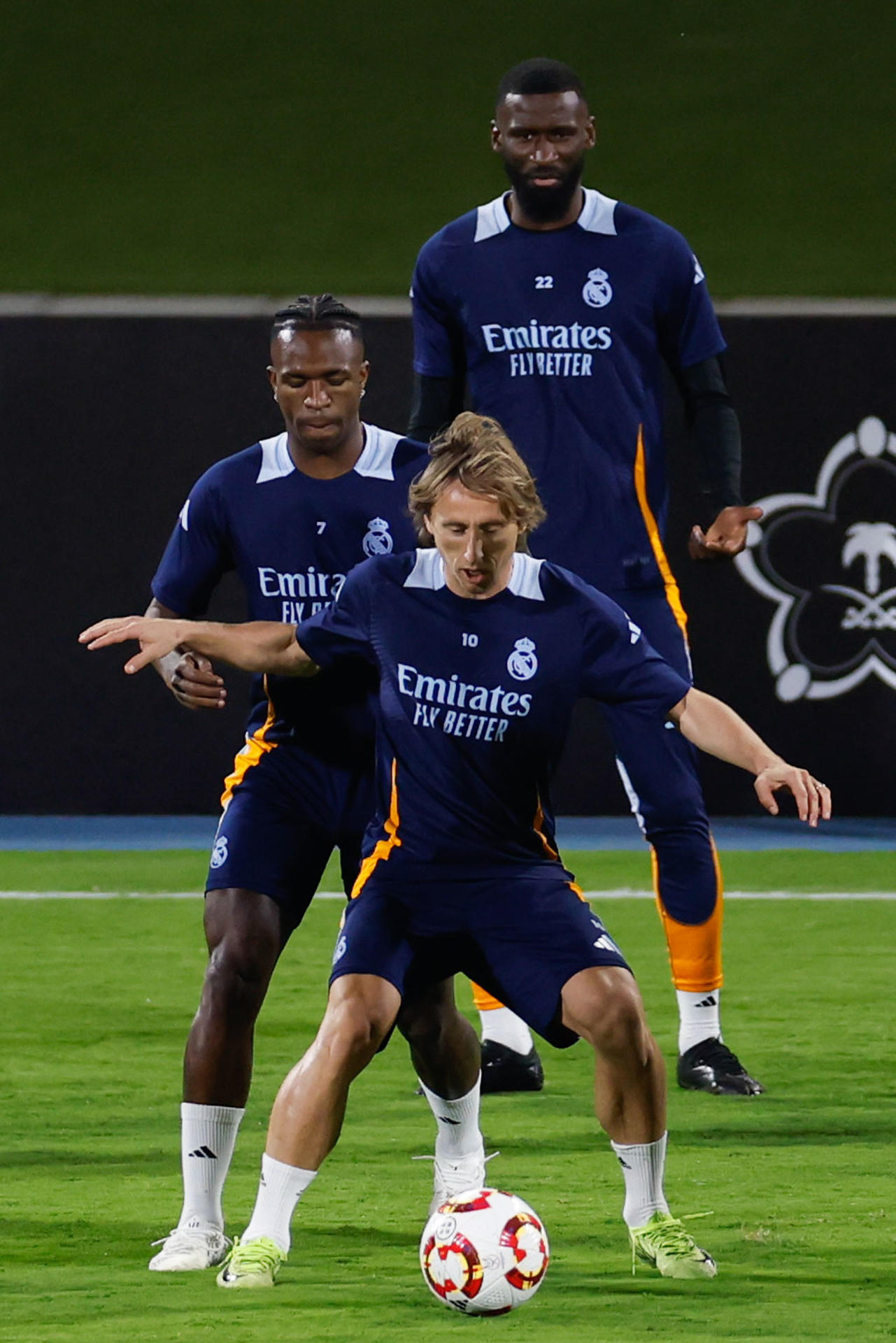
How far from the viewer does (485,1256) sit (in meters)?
A: 3.86

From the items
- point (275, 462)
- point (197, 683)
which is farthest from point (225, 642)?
point (275, 462)

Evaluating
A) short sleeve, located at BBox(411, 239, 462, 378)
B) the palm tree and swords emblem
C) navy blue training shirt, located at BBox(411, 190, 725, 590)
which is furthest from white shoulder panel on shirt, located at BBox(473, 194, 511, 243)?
the palm tree and swords emblem

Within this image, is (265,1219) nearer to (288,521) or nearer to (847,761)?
(288,521)

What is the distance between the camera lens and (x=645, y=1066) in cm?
402

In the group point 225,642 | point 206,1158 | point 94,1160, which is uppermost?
point 225,642

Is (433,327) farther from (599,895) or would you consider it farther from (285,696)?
(599,895)

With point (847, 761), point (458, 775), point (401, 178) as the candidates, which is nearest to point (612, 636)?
point (458, 775)

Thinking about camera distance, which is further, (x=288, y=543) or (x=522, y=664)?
(x=288, y=543)

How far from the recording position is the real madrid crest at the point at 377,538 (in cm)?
487

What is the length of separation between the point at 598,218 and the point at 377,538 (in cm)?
150

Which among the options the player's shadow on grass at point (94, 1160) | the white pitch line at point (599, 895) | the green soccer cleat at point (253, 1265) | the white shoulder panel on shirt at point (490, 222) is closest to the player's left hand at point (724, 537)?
the white shoulder panel on shirt at point (490, 222)

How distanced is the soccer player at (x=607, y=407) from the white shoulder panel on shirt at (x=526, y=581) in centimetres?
148

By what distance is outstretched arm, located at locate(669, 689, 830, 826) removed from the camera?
3926 mm

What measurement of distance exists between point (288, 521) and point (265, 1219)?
1.50 meters
